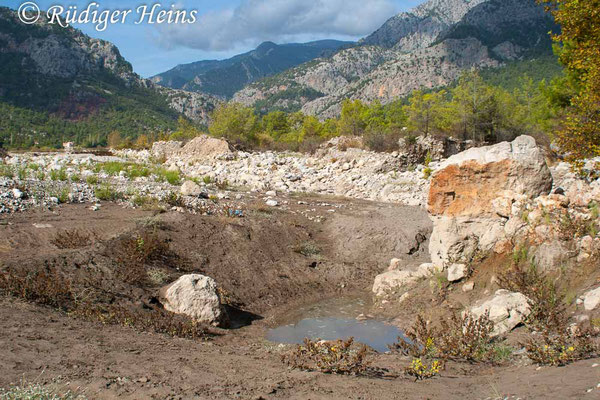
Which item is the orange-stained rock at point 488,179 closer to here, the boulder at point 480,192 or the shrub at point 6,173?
the boulder at point 480,192

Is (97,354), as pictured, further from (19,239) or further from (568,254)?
(568,254)

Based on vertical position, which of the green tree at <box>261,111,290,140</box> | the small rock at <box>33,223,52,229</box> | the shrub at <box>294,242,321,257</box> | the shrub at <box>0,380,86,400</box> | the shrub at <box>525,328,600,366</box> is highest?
the green tree at <box>261,111,290,140</box>

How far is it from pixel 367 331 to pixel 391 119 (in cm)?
4283

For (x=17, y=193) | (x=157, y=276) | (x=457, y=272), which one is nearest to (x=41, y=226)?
(x=17, y=193)

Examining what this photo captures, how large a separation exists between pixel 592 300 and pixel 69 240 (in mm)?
9437

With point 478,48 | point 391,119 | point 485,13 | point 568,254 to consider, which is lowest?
point 568,254

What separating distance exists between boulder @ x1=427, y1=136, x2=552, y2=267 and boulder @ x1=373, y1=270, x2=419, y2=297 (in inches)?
27.3

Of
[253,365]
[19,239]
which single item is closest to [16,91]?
[19,239]

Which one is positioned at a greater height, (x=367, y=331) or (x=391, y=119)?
(x=391, y=119)

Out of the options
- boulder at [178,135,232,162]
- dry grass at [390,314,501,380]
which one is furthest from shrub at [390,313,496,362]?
boulder at [178,135,232,162]

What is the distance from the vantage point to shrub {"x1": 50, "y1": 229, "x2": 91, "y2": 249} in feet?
31.9

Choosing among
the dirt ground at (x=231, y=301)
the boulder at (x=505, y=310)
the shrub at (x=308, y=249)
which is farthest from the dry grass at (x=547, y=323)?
the shrub at (x=308, y=249)

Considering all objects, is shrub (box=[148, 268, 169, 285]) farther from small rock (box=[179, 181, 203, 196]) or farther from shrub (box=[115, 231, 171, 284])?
small rock (box=[179, 181, 203, 196])

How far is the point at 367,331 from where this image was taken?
8.30 m
